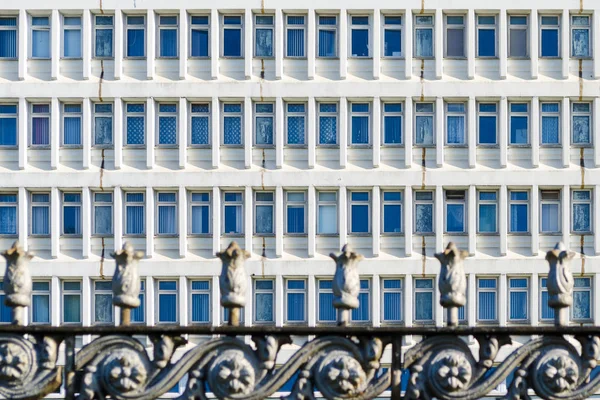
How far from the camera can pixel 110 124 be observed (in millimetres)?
93688

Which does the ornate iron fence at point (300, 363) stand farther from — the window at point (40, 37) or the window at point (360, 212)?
the window at point (40, 37)

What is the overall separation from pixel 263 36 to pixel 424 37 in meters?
6.27

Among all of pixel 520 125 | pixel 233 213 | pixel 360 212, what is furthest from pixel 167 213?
pixel 520 125

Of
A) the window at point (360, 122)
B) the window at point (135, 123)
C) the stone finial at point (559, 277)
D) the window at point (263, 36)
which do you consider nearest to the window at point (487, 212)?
the window at point (360, 122)

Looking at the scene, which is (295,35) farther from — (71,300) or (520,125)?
(71,300)

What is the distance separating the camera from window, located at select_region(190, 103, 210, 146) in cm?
9350

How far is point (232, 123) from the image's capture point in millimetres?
93438

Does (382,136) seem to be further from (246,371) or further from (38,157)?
(246,371)

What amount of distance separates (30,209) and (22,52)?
6.12m

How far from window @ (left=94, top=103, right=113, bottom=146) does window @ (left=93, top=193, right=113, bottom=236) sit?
208cm

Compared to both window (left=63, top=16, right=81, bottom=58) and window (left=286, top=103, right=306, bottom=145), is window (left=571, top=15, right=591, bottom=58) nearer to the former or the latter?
window (left=286, top=103, right=306, bottom=145)

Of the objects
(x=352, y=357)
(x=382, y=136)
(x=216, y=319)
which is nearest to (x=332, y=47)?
(x=382, y=136)

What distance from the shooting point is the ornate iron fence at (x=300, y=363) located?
39.9 metres

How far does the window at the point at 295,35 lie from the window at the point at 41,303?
43.0 feet
